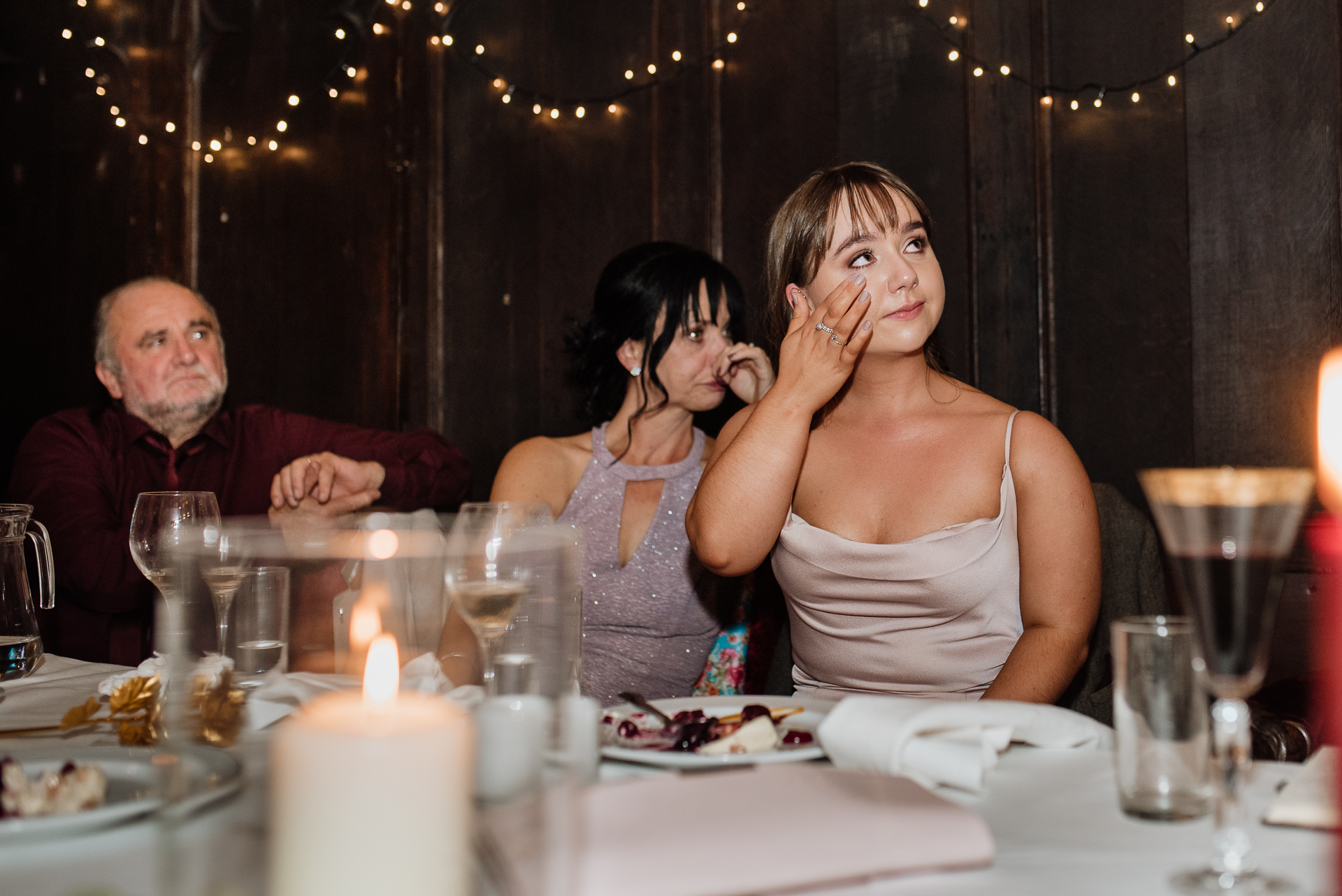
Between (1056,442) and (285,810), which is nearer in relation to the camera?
(285,810)

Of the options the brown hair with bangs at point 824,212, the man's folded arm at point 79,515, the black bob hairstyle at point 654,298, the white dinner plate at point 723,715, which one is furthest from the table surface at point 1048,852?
the black bob hairstyle at point 654,298

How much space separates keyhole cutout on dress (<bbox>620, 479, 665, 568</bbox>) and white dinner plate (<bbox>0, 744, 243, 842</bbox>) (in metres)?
1.46

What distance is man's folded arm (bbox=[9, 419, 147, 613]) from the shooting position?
1.96 meters

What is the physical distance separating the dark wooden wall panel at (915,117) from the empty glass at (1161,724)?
2.09 m

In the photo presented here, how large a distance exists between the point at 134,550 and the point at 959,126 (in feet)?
7.81

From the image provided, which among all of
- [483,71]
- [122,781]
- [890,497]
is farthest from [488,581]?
[483,71]

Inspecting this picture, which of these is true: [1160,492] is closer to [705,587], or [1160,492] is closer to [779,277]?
[779,277]

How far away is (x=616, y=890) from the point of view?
1.82 feet

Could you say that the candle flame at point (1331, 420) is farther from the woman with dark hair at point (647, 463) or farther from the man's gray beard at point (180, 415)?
the man's gray beard at point (180, 415)

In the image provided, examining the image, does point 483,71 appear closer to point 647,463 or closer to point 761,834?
point 647,463

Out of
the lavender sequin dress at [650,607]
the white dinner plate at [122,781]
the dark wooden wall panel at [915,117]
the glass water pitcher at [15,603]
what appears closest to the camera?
the white dinner plate at [122,781]

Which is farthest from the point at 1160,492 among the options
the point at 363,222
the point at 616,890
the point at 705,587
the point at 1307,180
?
the point at 363,222

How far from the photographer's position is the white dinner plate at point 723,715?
833 millimetres

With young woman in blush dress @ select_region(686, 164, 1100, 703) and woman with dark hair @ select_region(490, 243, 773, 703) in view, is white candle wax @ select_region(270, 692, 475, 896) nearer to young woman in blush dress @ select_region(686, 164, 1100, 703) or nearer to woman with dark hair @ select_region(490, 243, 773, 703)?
young woman in blush dress @ select_region(686, 164, 1100, 703)
